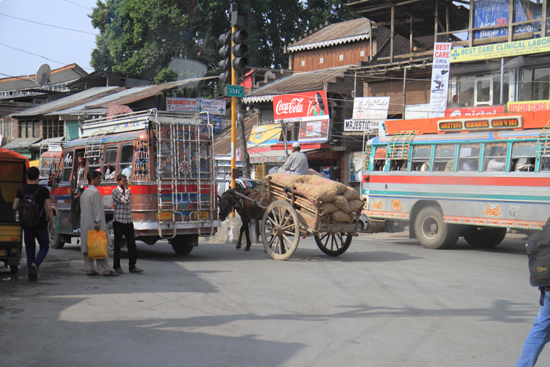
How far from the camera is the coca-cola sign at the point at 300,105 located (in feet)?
92.7

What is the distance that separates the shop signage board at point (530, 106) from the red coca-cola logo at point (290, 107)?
1067 cm

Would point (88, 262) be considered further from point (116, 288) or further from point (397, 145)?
point (397, 145)

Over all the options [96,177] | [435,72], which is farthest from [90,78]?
[96,177]

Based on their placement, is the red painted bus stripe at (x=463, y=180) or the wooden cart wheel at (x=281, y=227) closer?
the wooden cart wheel at (x=281, y=227)

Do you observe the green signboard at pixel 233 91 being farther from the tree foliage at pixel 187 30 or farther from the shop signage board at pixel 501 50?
the tree foliage at pixel 187 30

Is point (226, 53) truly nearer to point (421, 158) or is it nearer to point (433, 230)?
point (421, 158)

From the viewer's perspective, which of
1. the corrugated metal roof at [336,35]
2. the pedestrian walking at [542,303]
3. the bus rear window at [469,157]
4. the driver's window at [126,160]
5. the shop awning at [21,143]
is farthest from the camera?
the shop awning at [21,143]

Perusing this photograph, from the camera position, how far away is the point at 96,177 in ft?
32.7

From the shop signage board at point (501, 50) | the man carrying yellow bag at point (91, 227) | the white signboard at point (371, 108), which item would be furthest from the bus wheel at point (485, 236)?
the white signboard at point (371, 108)

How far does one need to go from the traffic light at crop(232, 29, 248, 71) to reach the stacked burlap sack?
3.55m

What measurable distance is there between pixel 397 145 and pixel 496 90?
29.0 ft

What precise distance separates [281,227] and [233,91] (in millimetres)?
4327

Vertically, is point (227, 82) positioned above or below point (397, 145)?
above

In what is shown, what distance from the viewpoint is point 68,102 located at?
43.0 metres
